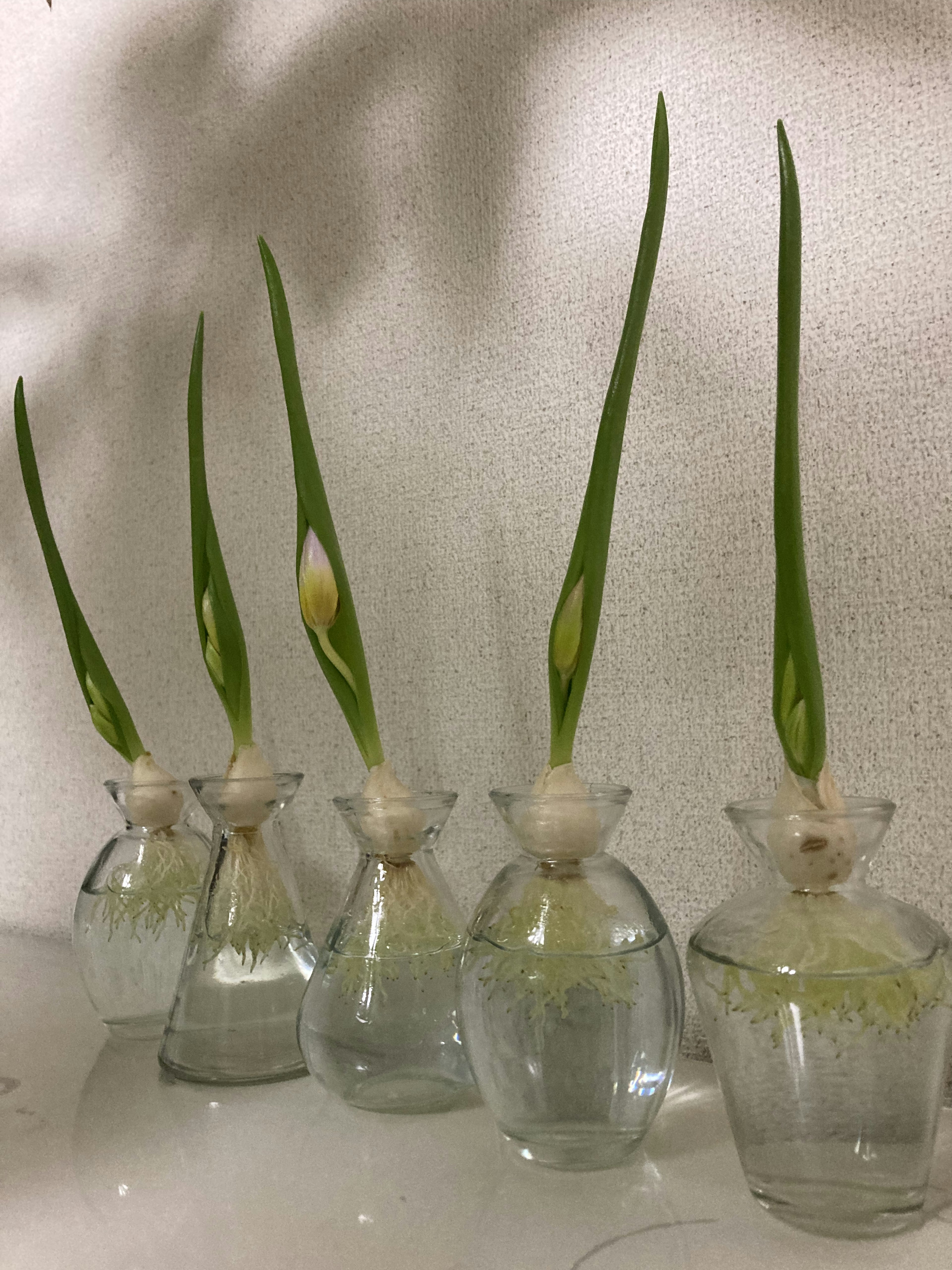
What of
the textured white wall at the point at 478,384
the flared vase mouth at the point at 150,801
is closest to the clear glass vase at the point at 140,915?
the flared vase mouth at the point at 150,801

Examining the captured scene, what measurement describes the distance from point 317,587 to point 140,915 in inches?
9.9

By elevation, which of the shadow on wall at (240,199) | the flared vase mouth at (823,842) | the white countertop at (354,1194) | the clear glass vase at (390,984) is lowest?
the white countertop at (354,1194)

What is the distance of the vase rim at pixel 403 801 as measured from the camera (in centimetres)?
49

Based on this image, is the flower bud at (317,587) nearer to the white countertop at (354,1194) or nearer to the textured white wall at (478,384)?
the textured white wall at (478,384)

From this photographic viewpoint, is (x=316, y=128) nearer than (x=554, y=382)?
No

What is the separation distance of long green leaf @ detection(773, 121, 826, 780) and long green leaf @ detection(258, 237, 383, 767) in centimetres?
22

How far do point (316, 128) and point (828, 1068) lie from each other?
681 millimetres

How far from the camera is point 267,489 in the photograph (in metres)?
0.74

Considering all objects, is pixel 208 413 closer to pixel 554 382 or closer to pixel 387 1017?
pixel 554 382

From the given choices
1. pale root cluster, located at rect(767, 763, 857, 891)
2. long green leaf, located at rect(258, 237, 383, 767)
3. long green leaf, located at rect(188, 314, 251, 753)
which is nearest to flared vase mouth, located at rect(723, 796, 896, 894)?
pale root cluster, located at rect(767, 763, 857, 891)

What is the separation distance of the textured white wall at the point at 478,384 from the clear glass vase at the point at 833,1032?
0.12 m

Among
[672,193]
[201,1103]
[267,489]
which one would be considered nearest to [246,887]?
[201,1103]

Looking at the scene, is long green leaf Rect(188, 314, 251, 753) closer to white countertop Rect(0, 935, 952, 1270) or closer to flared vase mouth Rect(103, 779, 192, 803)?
flared vase mouth Rect(103, 779, 192, 803)

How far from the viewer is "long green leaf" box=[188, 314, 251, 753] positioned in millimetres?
590
